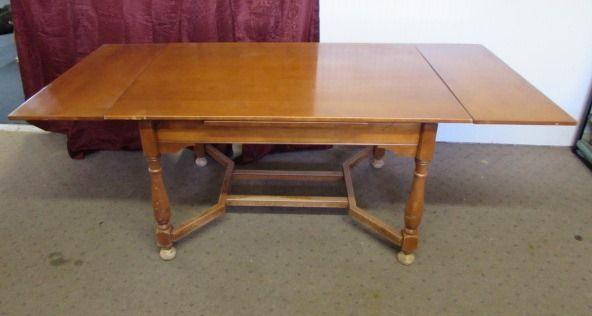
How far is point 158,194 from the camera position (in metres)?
1.62

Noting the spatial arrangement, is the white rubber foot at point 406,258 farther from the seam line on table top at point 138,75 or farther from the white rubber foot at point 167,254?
the seam line on table top at point 138,75

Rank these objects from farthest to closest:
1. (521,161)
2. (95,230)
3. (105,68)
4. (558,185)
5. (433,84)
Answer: (521,161), (558,185), (95,230), (105,68), (433,84)

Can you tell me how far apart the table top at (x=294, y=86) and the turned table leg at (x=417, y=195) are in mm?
117

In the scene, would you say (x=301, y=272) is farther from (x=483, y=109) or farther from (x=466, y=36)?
(x=466, y=36)

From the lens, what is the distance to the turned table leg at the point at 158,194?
57.3 inches


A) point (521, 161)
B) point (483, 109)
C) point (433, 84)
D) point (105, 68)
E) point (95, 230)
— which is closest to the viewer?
point (483, 109)

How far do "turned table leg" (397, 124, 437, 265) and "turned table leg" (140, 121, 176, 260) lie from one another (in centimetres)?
90

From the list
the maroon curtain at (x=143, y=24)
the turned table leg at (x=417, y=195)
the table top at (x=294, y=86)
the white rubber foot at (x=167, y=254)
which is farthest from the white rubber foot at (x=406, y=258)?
the maroon curtain at (x=143, y=24)

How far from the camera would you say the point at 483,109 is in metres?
1.32

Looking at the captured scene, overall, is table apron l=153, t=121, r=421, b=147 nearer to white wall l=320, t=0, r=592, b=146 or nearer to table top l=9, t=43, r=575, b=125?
table top l=9, t=43, r=575, b=125

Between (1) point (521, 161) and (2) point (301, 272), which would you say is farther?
(1) point (521, 161)

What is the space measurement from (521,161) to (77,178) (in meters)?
2.40

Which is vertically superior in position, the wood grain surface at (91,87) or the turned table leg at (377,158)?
the wood grain surface at (91,87)

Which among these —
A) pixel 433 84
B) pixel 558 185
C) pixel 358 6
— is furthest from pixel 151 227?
pixel 558 185
